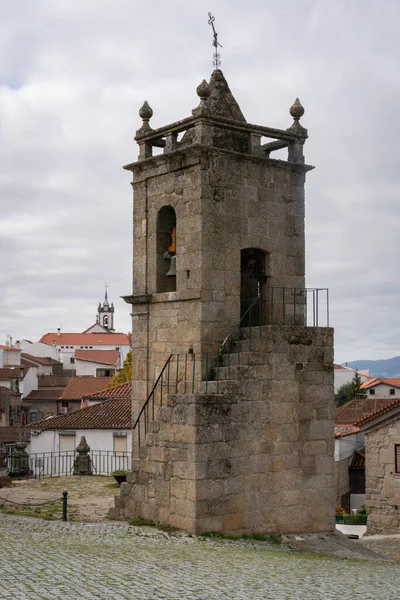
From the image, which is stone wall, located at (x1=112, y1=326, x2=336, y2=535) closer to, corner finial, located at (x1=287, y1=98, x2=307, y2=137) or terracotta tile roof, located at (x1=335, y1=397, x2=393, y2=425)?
corner finial, located at (x1=287, y1=98, x2=307, y2=137)

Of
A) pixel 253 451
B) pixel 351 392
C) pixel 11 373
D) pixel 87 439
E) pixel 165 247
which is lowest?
pixel 87 439

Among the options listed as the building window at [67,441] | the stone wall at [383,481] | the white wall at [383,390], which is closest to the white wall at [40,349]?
the white wall at [383,390]

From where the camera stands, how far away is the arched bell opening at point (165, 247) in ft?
52.5

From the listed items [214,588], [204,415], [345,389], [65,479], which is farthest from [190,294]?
[345,389]

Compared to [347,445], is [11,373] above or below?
above

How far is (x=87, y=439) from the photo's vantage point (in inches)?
1283

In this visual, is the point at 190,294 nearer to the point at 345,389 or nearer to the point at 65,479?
the point at 65,479

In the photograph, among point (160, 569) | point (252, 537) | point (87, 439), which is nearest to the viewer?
point (160, 569)

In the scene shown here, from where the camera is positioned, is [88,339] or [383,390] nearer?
[383,390]

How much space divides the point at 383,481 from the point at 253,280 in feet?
54.1

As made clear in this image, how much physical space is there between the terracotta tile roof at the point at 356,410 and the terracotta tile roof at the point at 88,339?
7428 centimetres

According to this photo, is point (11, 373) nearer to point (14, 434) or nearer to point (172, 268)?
point (14, 434)

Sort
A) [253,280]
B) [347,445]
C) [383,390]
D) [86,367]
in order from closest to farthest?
1. [253,280]
2. [347,445]
3. [383,390]
4. [86,367]

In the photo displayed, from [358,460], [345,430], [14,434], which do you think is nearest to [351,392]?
[345,430]
